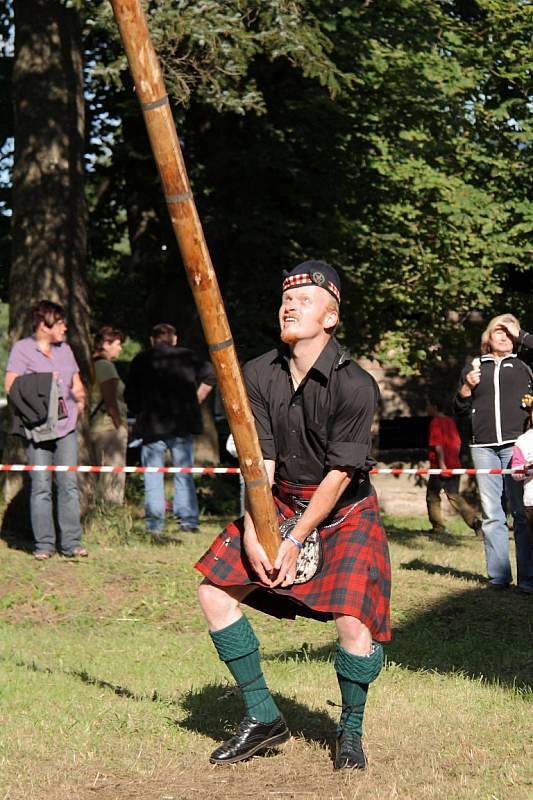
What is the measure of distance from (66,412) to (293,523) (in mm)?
5920

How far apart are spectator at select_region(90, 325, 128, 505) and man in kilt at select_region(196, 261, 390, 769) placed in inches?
292

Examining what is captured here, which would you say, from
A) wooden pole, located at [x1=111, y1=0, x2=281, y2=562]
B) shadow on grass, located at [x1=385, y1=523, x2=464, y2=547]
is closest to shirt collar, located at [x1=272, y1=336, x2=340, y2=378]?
wooden pole, located at [x1=111, y1=0, x2=281, y2=562]

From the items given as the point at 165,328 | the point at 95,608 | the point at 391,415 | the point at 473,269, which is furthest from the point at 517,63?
the point at 95,608

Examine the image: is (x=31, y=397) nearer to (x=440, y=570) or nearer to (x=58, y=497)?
(x=58, y=497)

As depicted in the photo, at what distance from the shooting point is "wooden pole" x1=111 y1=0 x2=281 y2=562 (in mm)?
4293

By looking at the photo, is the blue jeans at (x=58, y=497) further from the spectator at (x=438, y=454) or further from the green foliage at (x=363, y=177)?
the spectator at (x=438, y=454)

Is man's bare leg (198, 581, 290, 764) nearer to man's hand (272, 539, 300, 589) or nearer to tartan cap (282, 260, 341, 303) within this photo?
man's hand (272, 539, 300, 589)

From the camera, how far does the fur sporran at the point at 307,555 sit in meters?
4.87

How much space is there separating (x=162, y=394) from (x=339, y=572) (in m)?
7.91

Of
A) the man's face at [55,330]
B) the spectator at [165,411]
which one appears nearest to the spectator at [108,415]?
the spectator at [165,411]

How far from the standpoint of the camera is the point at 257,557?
4758 millimetres

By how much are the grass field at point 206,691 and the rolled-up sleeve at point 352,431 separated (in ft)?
4.04

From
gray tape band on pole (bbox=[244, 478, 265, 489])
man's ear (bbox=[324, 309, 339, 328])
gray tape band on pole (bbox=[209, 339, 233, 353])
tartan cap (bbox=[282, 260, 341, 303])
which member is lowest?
gray tape band on pole (bbox=[244, 478, 265, 489])

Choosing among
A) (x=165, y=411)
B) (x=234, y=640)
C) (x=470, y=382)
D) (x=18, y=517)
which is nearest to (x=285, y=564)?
(x=234, y=640)
